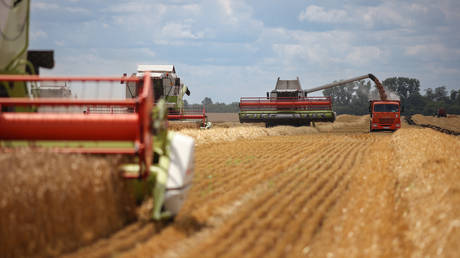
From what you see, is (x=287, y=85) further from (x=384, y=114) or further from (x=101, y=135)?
(x=101, y=135)

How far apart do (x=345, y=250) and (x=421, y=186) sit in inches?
150

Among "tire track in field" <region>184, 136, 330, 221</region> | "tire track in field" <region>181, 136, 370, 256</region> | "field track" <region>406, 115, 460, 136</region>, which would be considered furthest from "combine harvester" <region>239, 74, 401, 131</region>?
"tire track in field" <region>181, 136, 370, 256</region>

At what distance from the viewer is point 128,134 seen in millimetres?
6004

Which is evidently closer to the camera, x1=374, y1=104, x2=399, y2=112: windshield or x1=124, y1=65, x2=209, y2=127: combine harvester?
x1=124, y1=65, x2=209, y2=127: combine harvester

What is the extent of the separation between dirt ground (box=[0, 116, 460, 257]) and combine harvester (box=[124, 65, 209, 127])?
12104mm

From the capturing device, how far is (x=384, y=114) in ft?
96.0

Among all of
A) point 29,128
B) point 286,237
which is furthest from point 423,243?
point 29,128

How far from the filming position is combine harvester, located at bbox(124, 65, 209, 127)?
2309 cm

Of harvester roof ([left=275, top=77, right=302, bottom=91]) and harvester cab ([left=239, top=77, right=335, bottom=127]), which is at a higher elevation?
harvester roof ([left=275, top=77, right=302, bottom=91])

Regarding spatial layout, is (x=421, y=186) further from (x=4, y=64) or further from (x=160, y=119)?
(x=4, y=64)

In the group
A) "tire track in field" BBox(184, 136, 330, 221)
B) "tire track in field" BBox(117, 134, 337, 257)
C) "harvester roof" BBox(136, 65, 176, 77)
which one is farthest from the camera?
"harvester roof" BBox(136, 65, 176, 77)

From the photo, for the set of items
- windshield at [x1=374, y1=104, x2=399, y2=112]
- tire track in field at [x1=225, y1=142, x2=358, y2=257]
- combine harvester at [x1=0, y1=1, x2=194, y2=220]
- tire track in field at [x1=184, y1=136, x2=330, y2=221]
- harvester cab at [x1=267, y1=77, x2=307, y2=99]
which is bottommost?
tire track in field at [x1=225, y1=142, x2=358, y2=257]

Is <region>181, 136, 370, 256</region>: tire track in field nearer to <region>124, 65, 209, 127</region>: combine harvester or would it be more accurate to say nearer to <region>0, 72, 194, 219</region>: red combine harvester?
A: <region>0, 72, 194, 219</region>: red combine harvester

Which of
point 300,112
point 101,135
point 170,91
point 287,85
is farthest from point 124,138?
point 287,85
